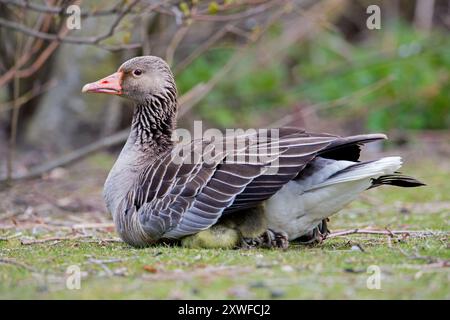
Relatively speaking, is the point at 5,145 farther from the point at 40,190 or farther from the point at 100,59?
the point at 40,190

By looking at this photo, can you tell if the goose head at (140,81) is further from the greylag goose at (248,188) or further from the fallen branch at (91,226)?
the fallen branch at (91,226)

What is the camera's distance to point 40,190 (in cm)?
1174

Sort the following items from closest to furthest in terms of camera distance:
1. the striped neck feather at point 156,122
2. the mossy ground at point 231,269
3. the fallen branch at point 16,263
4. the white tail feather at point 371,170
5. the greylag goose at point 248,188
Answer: the mossy ground at point 231,269, the fallen branch at point 16,263, the white tail feather at point 371,170, the greylag goose at point 248,188, the striped neck feather at point 156,122

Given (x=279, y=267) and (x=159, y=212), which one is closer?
(x=279, y=267)

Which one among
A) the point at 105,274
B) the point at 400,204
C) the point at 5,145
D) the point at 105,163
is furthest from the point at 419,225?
the point at 5,145

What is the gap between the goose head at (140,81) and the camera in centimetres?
785

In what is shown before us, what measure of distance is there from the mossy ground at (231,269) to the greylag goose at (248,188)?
0.23 m

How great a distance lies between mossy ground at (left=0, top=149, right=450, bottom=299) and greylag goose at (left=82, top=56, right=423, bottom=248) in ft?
0.74

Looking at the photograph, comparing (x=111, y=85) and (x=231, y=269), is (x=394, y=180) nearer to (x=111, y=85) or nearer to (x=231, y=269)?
(x=231, y=269)

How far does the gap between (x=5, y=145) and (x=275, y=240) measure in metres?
9.71

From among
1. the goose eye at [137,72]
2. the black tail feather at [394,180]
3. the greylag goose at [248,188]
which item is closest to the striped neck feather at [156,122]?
the goose eye at [137,72]

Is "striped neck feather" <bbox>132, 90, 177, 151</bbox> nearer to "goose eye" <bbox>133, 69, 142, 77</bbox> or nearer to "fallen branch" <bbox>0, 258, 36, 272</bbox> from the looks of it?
"goose eye" <bbox>133, 69, 142, 77</bbox>

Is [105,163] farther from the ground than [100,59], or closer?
closer

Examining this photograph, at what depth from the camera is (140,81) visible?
25.8ft
